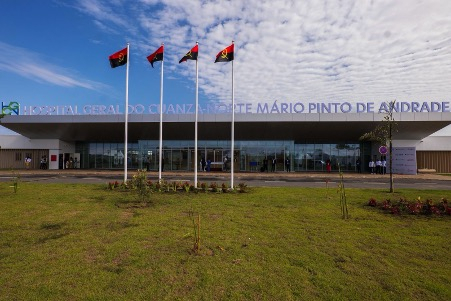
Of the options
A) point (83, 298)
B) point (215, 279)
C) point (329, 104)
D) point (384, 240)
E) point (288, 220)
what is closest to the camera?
point (83, 298)

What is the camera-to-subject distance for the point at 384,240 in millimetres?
6793

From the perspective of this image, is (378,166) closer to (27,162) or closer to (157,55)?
(157,55)

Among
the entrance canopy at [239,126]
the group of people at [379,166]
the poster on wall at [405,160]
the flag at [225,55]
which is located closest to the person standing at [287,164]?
the entrance canopy at [239,126]

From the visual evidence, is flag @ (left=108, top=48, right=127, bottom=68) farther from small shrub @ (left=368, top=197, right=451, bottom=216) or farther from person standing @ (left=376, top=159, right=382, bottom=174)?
person standing @ (left=376, top=159, right=382, bottom=174)

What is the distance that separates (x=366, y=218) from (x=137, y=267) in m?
6.61

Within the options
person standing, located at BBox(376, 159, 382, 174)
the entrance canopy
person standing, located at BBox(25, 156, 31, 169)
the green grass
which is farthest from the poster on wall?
person standing, located at BBox(25, 156, 31, 169)

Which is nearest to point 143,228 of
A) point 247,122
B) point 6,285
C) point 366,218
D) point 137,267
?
point 137,267

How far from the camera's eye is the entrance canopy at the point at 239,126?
96.4 feet

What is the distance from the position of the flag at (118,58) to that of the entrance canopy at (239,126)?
1284cm

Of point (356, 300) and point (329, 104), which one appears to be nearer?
point (356, 300)

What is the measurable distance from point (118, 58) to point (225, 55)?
19.5ft

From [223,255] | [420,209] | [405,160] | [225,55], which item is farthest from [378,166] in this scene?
[223,255]

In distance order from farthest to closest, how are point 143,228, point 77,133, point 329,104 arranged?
point 77,133 < point 329,104 < point 143,228

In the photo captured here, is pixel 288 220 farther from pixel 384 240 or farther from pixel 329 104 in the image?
pixel 329 104
